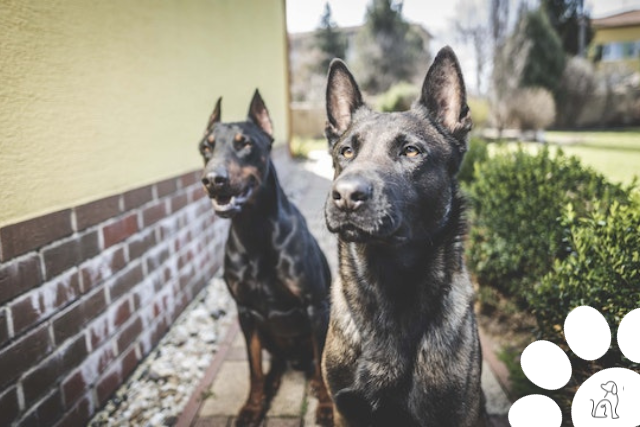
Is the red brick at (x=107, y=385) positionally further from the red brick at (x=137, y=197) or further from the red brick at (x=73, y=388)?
the red brick at (x=137, y=197)

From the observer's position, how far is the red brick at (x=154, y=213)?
10.3 feet

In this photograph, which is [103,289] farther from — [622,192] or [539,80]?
[539,80]

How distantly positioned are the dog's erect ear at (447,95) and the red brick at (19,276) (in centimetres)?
205

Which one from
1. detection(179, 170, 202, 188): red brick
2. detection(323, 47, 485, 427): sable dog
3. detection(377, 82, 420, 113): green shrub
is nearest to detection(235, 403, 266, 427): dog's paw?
detection(323, 47, 485, 427): sable dog

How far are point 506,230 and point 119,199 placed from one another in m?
2.82

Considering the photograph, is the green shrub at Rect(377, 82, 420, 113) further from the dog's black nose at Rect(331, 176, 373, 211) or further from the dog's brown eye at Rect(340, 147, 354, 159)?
the dog's black nose at Rect(331, 176, 373, 211)

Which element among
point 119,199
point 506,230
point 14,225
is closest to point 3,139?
point 14,225

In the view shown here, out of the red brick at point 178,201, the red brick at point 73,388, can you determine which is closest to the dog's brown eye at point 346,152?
the red brick at point 73,388

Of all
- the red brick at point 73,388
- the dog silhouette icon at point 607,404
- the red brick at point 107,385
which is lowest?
the red brick at point 107,385

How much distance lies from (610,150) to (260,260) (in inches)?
512

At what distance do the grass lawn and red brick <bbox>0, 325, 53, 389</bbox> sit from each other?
726cm

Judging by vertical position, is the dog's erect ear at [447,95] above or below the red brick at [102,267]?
above

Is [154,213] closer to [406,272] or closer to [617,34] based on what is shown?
[406,272]

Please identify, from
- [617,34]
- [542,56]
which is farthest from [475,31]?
[617,34]
